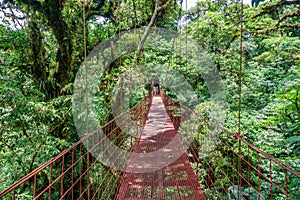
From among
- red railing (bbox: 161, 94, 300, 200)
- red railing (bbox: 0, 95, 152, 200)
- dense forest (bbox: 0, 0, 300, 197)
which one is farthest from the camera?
dense forest (bbox: 0, 0, 300, 197)

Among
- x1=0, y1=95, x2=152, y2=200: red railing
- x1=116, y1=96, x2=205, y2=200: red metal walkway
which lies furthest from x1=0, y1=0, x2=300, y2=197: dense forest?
x1=116, y1=96, x2=205, y2=200: red metal walkway

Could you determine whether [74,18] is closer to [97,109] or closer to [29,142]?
[97,109]

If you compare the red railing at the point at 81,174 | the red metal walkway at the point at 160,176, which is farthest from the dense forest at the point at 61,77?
the red metal walkway at the point at 160,176

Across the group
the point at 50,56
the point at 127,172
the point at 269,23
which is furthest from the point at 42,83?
the point at 269,23

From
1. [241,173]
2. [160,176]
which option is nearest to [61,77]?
[160,176]

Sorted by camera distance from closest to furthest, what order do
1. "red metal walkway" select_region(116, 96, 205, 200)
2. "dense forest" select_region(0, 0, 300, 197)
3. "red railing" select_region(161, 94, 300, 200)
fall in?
"red railing" select_region(161, 94, 300, 200)
"red metal walkway" select_region(116, 96, 205, 200)
"dense forest" select_region(0, 0, 300, 197)

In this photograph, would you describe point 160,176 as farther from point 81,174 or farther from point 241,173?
point 241,173

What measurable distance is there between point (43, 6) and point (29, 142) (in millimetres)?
1399

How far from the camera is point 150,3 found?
158 inches

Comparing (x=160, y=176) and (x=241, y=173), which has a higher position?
(x=160, y=176)

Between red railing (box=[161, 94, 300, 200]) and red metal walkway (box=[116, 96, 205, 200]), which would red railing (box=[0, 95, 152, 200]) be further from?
red railing (box=[161, 94, 300, 200])

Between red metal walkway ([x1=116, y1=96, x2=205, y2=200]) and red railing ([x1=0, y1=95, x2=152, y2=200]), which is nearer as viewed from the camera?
red railing ([x1=0, y1=95, x2=152, y2=200])

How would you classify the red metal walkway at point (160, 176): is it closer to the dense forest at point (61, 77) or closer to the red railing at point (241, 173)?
the red railing at point (241, 173)

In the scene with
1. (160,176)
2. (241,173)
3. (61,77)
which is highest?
(61,77)
